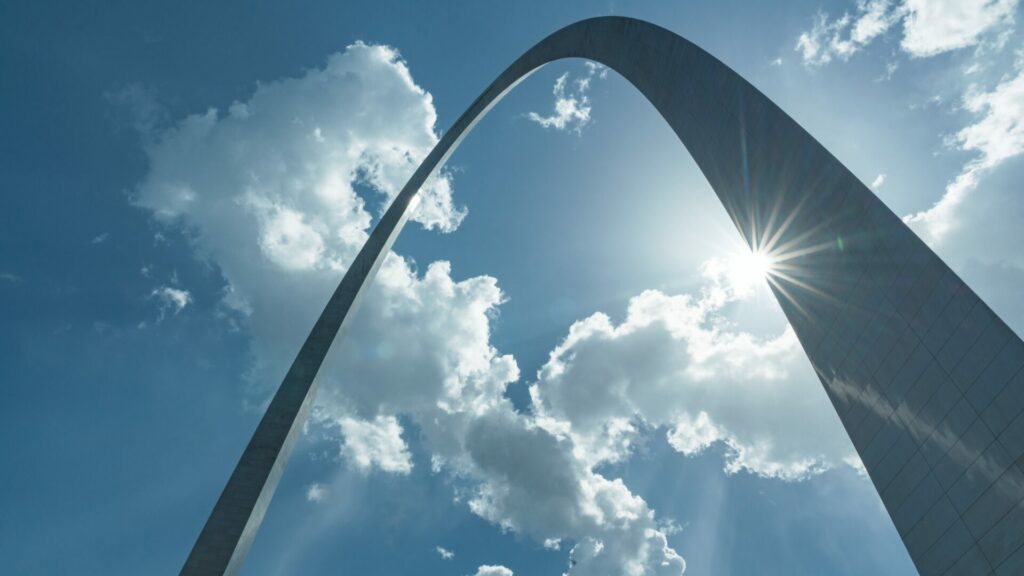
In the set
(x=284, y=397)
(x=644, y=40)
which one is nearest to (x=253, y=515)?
(x=284, y=397)

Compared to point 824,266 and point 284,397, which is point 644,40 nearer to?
point 824,266

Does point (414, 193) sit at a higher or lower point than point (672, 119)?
higher

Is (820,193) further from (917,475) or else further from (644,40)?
(644,40)

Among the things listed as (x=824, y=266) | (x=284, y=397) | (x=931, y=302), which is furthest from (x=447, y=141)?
(x=931, y=302)

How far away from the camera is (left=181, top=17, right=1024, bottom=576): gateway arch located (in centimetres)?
679

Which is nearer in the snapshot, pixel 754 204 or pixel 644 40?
pixel 754 204

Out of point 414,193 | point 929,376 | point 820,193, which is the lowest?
point 929,376

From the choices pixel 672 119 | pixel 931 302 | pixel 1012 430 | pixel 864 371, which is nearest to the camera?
pixel 1012 430

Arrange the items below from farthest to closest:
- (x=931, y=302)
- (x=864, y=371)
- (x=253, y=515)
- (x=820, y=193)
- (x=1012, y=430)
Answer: (x=253, y=515)
(x=820, y=193)
(x=864, y=371)
(x=931, y=302)
(x=1012, y=430)

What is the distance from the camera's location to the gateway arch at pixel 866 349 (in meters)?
6.79

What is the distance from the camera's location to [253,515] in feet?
35.4

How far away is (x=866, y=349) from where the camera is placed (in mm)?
8633

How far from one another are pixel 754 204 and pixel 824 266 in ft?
8.15

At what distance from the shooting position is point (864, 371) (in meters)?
8.75
